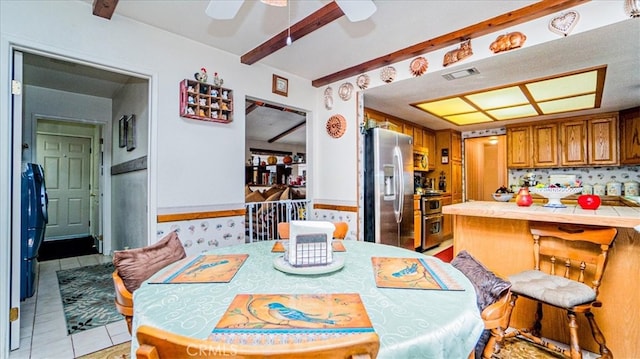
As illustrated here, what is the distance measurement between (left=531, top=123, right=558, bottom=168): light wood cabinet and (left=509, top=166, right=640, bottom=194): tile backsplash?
0.35 metres

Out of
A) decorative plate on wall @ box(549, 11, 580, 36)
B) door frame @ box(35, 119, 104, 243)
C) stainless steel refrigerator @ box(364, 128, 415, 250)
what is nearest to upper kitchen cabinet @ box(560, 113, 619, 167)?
stainless steel refrigerator @ box(364, 128, 415, 250)

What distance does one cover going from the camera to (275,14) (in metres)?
2.21

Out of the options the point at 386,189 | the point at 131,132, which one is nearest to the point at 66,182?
the point at 131,132

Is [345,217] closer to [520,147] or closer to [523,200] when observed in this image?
[523,200]

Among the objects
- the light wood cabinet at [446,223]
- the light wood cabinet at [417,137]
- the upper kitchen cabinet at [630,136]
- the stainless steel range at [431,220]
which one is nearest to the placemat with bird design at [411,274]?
the stainless steel range at [431,220]

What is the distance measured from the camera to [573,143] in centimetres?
446

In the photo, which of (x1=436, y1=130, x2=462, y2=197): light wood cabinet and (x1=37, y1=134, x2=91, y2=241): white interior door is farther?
(x1=436, y1=130, x2=462, y2=197): light wood cabinet

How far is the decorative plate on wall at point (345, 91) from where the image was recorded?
3420mm

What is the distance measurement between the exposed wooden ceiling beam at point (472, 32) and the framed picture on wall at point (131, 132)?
8.41ft

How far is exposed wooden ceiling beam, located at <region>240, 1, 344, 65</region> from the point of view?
2.07 m

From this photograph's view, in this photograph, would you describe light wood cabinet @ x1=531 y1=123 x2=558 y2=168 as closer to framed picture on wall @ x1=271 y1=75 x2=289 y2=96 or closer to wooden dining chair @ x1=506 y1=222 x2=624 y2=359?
wooden dining chair @ x1=506 y1=222 x2=624 y2=359

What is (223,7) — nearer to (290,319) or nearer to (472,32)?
(290,319)

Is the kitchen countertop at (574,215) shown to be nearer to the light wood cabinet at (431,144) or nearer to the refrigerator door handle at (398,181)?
the refrigerator door handle at (398,181)

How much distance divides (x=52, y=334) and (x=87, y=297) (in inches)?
28.8
